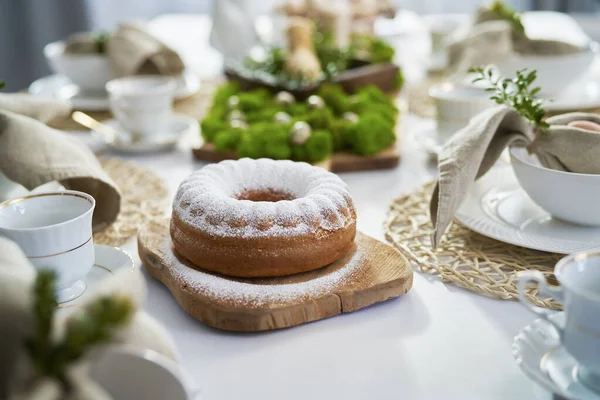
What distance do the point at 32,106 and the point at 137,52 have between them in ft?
1.92

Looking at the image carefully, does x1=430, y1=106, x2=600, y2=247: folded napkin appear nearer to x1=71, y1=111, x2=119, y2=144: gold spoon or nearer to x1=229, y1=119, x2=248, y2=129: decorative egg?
x1=229, y1=119, x2=248, y2=129: decorative egg

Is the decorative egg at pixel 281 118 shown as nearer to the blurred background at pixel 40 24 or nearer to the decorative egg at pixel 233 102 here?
the decorative egg at pixel 233 102

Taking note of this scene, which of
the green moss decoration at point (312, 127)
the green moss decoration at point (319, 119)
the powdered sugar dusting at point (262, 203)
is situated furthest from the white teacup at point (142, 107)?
the powdered sugar dusting at point (262, 203)

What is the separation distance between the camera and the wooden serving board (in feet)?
2.68

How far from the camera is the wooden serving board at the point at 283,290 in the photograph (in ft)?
2.68

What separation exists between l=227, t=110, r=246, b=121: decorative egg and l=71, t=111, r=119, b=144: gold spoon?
0.27m

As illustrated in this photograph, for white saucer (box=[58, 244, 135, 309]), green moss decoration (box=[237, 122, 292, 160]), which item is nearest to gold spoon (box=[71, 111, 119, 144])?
green moss decoration (box=[237, 122, 292, 160])

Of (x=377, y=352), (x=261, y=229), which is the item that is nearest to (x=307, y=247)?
(x=261, y=229)

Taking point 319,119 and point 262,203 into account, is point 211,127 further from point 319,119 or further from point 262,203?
point 262,203

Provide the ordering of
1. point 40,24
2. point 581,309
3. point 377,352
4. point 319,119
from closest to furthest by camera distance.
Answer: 1. point 581,309
2. point 377,352
3. point 319,119
4. point 40,24

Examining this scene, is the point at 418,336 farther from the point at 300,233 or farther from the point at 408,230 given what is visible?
the point at 408,230

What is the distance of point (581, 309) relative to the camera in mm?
620

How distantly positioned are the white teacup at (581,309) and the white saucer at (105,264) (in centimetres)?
53

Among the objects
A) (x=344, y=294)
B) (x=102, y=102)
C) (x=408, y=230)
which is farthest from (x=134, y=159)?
(x=344, y=294)
